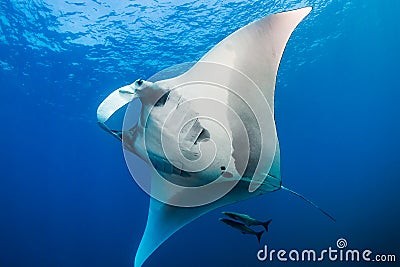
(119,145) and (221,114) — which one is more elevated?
(119,145)

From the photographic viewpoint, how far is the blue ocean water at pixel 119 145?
8.27 m

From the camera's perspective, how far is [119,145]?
47.9ft

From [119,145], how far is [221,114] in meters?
13.1

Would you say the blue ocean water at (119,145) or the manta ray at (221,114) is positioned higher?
the blue ocean water at (119,145)

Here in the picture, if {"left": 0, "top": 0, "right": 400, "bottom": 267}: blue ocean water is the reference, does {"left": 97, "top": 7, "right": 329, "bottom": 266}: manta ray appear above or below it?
below

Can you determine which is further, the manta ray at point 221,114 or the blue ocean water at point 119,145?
the blue ocean water at point 119,145

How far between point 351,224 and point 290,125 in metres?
5.04

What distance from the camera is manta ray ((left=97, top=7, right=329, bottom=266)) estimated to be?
1893 mm

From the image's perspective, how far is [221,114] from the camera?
203 centimetres

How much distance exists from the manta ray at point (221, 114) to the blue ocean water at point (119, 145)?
235 inches

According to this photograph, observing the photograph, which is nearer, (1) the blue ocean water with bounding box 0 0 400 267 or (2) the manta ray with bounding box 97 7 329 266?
(2) the manta ray with bounding box 97 7 329 266

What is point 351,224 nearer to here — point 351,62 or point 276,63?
point 351,62

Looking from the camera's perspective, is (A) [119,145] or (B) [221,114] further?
(A) [119,145]

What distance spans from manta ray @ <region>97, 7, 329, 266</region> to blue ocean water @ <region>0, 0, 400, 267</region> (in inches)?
235
